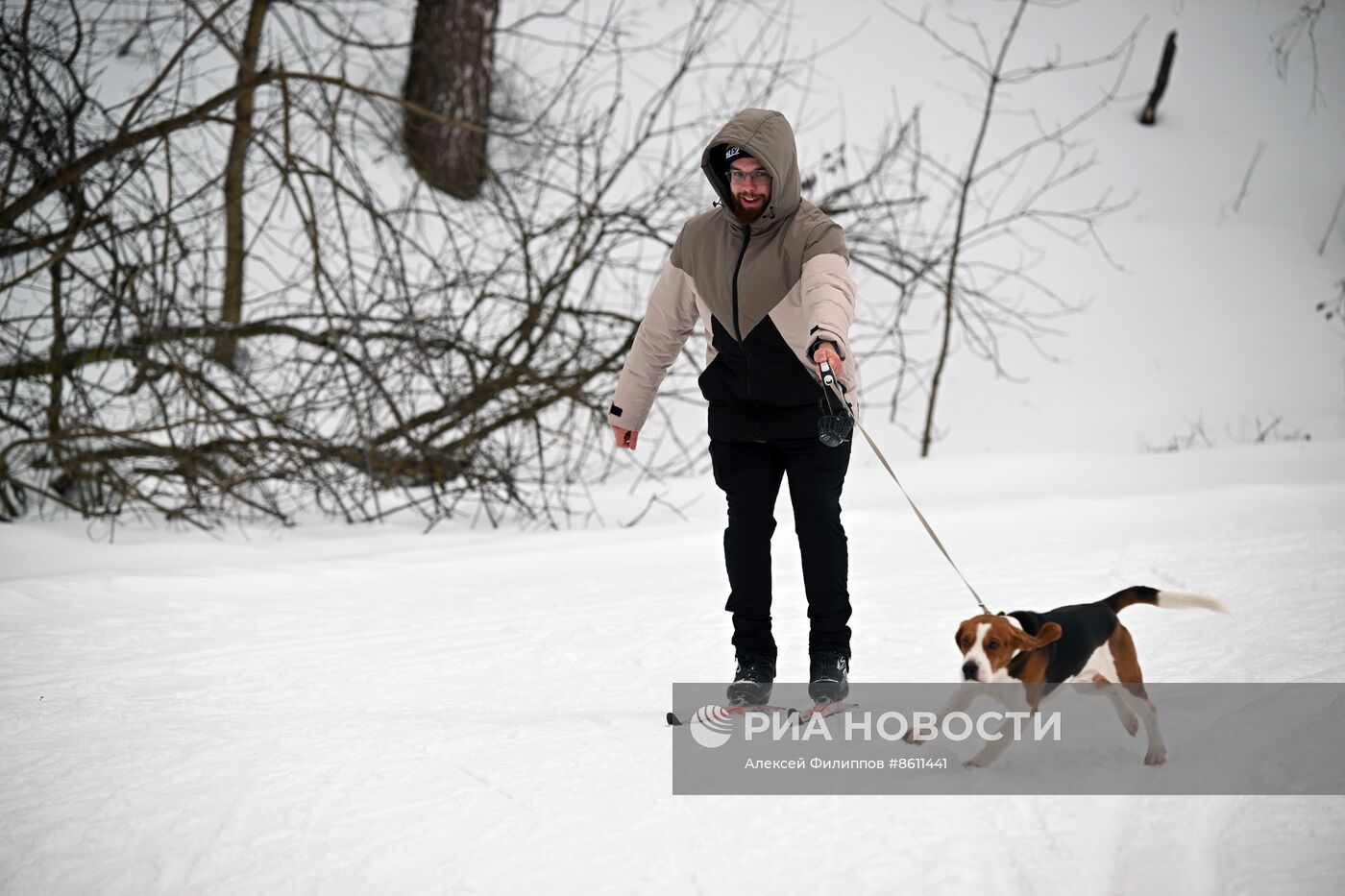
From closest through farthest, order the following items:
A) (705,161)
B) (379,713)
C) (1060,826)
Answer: (1060,826), (705,161), (379,713)

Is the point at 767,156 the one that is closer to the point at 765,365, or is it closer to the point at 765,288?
the point at 765,288

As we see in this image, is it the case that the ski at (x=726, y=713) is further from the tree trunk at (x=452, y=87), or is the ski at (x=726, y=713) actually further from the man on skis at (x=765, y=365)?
the tree trunk at (x=452, y=87)

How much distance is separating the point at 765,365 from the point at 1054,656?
0.97m

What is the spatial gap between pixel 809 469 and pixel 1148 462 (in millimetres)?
4399

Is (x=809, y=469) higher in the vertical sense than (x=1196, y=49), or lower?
lower

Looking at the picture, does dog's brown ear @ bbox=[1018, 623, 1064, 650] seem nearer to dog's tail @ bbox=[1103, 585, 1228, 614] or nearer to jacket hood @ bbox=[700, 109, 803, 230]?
dog's tail @ bbox=[1103, 585, 1228, 614]

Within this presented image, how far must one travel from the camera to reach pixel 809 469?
280cm

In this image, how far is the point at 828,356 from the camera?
97.3 inches

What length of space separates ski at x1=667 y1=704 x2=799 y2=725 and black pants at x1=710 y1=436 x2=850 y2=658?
158 millimetres

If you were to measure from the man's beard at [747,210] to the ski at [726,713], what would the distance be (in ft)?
3.95

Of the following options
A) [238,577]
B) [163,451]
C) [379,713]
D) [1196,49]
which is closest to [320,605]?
[238,577]

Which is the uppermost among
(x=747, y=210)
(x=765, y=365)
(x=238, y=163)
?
(x=238, y=163)

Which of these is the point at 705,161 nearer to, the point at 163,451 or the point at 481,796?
the point at 481,796

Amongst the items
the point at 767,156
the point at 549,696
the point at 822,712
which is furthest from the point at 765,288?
the point at 549,696
